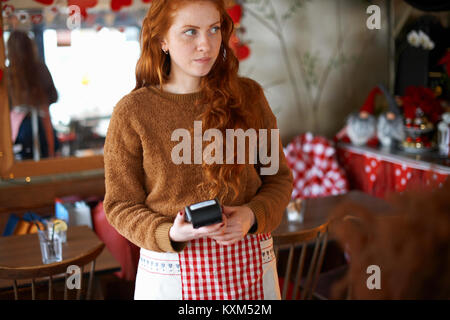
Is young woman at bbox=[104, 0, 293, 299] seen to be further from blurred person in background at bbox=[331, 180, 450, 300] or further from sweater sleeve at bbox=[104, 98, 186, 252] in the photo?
blurred person in background at bbox=[331, 180, 450, 300]

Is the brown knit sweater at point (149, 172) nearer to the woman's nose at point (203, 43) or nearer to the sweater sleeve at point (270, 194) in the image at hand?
the sweater sleeve at point (270, 194)

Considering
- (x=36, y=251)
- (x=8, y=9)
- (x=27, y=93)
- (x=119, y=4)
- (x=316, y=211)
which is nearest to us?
(x=36, y=251)

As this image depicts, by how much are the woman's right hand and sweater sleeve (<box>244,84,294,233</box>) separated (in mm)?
129

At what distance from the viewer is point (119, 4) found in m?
2.79

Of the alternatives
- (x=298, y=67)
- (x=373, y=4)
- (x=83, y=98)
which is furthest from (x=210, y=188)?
(x=373, y=4)

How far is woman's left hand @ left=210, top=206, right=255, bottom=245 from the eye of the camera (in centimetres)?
113

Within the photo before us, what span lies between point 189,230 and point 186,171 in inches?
7.1

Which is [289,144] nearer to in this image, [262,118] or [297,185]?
[297,185]

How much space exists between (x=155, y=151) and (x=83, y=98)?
181cm

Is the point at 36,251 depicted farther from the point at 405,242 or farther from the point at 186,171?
the point at 405,242

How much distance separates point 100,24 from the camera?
2787 mm

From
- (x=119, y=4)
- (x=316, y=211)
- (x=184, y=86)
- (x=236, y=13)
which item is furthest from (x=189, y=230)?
(x=236, y=13)

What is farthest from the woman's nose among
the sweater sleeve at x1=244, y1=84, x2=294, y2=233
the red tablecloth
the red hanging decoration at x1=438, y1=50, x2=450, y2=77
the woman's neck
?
the red hanging decoration at x1=438, y1=50, x2=450, y2=77
